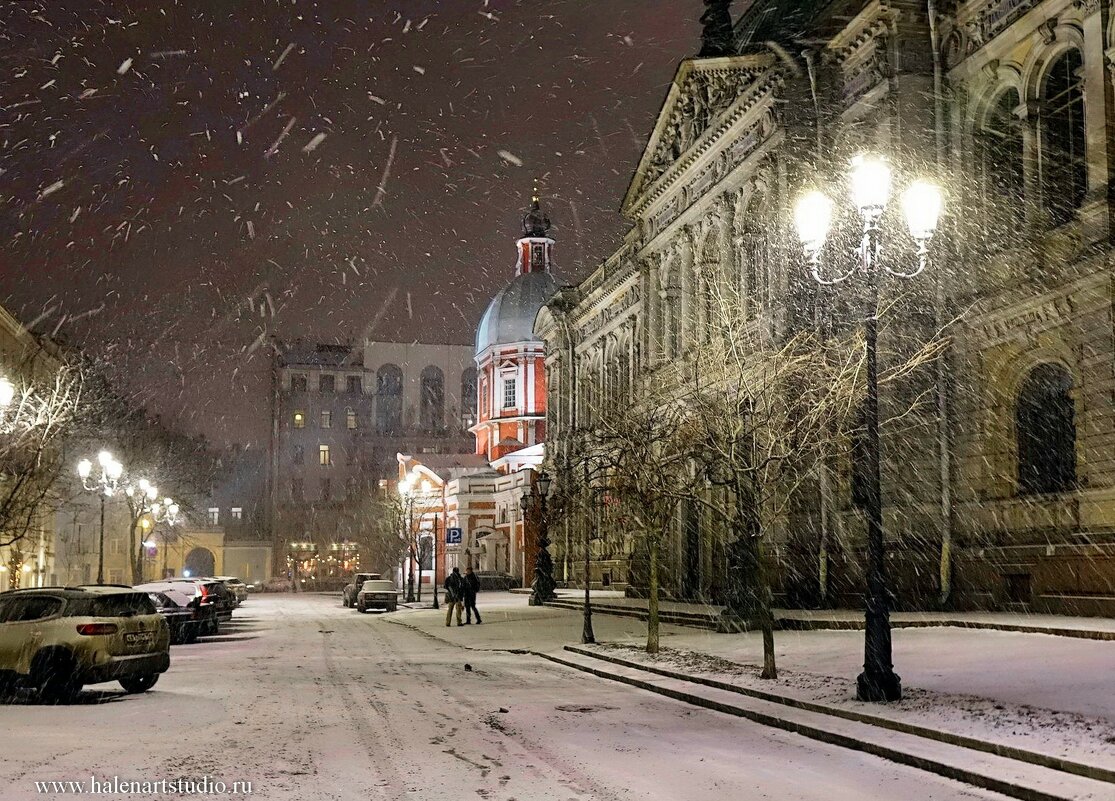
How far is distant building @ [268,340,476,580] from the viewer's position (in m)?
119

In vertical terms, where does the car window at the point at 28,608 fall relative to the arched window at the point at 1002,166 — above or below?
below

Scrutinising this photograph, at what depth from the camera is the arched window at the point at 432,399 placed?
5054 inches

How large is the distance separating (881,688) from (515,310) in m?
74.1

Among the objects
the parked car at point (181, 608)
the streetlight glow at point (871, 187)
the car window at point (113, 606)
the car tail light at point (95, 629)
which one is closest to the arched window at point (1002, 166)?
the streetlight glow at point (871, 187)

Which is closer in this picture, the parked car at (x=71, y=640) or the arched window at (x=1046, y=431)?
the parked car at (x=71, y=640)

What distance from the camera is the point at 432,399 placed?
130375 mm

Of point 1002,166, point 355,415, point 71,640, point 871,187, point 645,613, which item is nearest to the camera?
point 871,187

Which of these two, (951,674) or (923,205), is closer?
(923,205)

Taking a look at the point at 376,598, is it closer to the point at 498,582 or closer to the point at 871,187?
the point at 498,582

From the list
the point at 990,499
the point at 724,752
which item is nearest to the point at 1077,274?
the point at 990,499

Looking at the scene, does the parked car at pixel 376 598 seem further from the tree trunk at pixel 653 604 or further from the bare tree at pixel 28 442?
the tree trunk at pixel 653 604

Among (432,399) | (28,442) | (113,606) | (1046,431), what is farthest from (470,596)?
(432,399)

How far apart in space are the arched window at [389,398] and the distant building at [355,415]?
0.11 meters

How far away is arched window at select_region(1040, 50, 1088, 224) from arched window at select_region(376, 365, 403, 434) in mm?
104660
